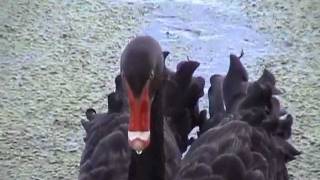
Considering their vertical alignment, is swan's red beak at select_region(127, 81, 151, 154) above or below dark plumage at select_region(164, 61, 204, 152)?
above

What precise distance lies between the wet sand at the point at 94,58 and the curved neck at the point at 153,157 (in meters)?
0.95

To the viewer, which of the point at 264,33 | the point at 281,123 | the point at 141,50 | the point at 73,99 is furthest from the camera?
the point at 264,33

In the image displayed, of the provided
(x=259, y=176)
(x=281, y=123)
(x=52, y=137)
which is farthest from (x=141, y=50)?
(x=52, y=137)

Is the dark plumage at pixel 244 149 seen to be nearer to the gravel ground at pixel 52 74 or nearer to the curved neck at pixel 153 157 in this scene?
the curved neck at pixel 153 157

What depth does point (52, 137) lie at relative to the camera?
13.6ft

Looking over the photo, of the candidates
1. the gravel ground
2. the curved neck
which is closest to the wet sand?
the gravel ground

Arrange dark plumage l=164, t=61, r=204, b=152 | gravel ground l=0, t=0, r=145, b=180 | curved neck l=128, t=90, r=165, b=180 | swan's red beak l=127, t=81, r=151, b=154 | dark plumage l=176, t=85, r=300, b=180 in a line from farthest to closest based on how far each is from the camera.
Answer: gravel ground l=0, t=0, r=145, b=180
dark plumage l=164, t=61, r=204, b=152
dark plumage l=176, t=85, r=300, b=180
curved neck l=128, t=90, r=165, b=180
swan's red beak l=127, t=81, r=151, b=154

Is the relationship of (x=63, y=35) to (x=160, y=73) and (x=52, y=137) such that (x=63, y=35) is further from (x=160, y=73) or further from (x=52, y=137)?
(x=160, y=73)

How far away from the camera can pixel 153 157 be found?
9.95 ft

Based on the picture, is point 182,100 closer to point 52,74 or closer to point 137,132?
point 52,74

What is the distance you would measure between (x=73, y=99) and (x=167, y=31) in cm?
82

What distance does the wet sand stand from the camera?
409 centimetres

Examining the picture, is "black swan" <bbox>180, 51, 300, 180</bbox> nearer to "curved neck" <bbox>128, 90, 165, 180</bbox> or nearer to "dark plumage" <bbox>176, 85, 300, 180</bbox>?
"dark plumage" <bbox>176, 85, 300, 180</bbox>

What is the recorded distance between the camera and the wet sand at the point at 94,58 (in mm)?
4090
